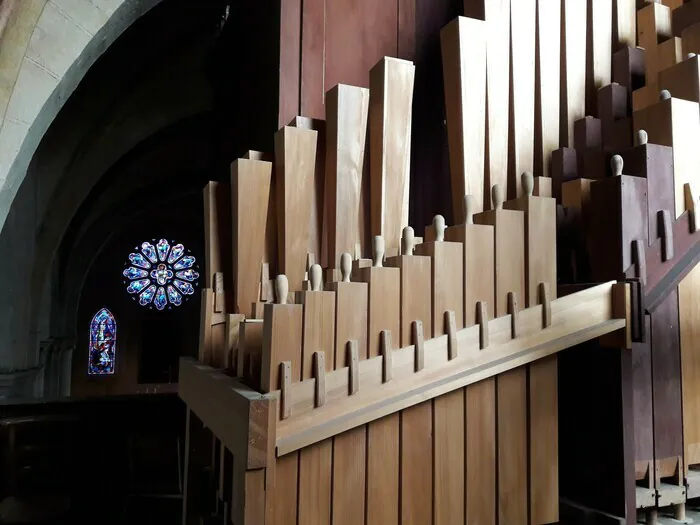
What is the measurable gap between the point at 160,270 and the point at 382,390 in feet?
39.8

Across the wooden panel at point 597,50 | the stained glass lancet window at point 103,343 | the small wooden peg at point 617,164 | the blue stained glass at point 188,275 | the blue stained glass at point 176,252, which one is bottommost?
the stained glass lancet window at point 103,343

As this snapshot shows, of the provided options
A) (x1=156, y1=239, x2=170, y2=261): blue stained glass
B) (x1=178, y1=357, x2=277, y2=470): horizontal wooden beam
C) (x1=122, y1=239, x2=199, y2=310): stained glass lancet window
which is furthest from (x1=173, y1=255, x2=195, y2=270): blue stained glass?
(x1=178, y1=357, x2=277, y2=470): horizontal wooden beam

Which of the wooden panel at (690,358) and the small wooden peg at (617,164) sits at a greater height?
the small wooden peg at (617,164)

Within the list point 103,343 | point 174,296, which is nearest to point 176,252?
point 174,296

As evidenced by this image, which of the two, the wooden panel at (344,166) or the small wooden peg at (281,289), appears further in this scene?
the wooden panel at (344,166)

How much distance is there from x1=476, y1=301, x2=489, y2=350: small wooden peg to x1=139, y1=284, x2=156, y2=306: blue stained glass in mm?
12106

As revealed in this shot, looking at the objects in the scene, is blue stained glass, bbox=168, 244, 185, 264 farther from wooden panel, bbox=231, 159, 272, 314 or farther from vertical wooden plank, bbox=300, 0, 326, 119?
wooden panel, bbox=231, 159, 272, 314

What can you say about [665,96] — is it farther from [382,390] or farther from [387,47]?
[382,390]

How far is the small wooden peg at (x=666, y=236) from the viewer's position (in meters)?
1.76

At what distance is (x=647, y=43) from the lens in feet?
8.14

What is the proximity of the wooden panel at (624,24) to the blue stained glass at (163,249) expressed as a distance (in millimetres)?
11582

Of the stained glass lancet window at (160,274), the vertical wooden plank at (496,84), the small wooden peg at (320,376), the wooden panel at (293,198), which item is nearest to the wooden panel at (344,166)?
the wooden panel at (293,198)

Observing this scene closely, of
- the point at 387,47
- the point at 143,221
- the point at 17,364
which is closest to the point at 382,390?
the point at 387,47

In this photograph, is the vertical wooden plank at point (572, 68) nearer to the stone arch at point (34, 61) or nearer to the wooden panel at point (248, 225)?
the wooden panel at point (248, 225)
